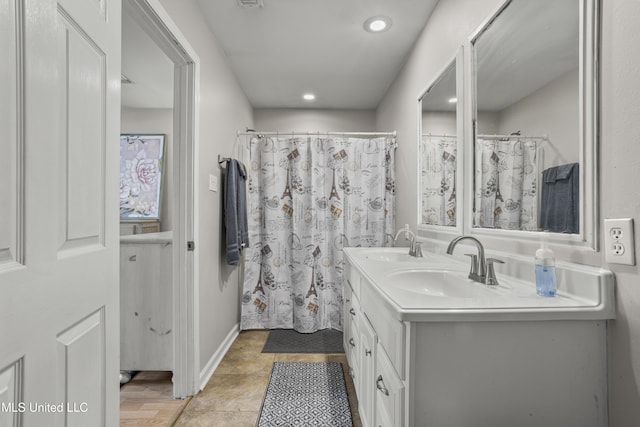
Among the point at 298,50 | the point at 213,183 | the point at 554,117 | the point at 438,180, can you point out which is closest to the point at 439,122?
the point at 438,180

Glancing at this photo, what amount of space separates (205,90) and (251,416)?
1.90 m

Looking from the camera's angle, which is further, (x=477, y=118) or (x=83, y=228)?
(x=477, y=118)

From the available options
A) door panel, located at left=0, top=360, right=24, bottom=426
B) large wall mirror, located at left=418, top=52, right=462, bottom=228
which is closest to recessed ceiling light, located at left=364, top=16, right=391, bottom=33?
large wall mirror, located at left=418, top=52, right=462, bottom=228

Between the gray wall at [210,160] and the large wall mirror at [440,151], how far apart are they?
1.41 meters

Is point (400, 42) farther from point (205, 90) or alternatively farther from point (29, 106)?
point (29, 106)

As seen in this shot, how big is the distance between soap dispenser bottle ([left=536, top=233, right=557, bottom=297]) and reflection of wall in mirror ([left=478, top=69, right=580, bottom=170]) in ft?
0.93

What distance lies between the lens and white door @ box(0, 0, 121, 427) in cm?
54

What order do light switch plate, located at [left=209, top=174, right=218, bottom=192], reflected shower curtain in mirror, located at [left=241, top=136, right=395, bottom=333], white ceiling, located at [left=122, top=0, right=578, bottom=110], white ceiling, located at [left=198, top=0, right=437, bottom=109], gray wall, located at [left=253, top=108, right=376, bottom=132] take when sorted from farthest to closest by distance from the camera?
1. gray wall, located at [left=253, top=108, right=376, bottom=132]
2. reflected shower curtain in mirror, located at [left=241, top=136, right=395, bottom=333]
3. light switch plate, located at [left=209, top=174, right=218, bottom=192]
4. white ceiling, located at [left=198, top=0, right=437, bottom=109]
5. white ceiling, located at [left=122, top=0, right=578, bottom=110]

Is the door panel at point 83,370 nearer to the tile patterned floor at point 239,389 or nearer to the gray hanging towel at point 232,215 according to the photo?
the tile patterned floor at point 239,389

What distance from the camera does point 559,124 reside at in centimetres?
90

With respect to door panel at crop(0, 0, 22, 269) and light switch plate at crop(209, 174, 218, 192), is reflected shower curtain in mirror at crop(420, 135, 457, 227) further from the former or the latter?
door panel at crop(0, 0, 22, 269)

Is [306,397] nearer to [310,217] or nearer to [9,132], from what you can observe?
[310,217]

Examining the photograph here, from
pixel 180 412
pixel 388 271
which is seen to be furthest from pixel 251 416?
pixel 388 271

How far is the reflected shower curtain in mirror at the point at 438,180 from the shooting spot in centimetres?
159
